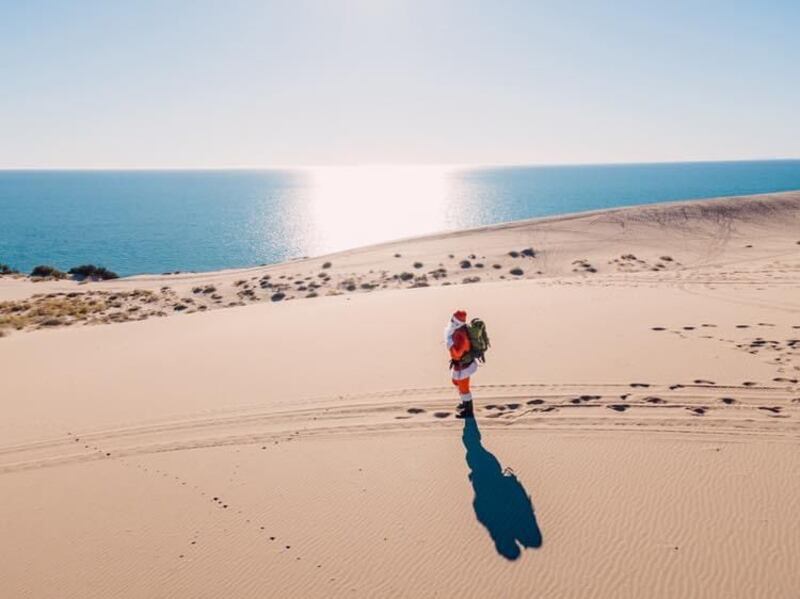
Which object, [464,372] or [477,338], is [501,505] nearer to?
[464,372]

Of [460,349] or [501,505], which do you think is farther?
[460,349]

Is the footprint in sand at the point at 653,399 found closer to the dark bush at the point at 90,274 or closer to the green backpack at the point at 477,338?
the green backpack at the point at 477,338

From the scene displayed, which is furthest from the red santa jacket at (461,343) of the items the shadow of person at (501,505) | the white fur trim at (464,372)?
the shadow of person at (501,505)

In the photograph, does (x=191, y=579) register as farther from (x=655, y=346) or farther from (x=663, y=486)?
(x=655, y=346)

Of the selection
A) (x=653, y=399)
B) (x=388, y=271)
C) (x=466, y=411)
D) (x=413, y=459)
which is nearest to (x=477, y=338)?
(x=466, y=411)

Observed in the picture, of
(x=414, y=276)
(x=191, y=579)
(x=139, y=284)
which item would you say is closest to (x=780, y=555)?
(x=191, y=579)

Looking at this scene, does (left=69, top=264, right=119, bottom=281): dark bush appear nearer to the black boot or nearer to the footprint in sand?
the black boot
